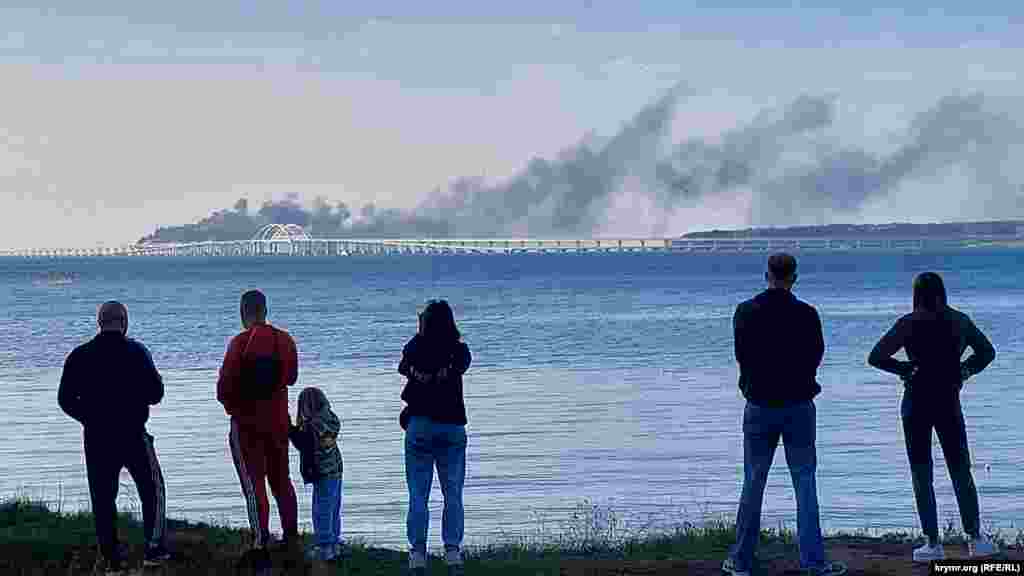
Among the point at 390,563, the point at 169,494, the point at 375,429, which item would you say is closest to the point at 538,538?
the point at 390,563

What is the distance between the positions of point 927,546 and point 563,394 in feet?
72.8

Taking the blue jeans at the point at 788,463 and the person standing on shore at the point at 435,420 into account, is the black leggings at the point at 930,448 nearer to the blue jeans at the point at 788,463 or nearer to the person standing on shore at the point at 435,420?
the blue jeans at the point at 788,463

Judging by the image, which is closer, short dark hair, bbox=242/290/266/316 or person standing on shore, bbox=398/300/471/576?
person standing on shore, bbox=398/300/471/576

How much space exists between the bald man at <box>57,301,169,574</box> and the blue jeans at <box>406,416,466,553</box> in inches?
65.9

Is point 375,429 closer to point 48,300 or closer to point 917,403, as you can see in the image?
point 917,403

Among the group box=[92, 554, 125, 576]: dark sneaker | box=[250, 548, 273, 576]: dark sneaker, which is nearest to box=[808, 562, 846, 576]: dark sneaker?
box=[250, 548, 273, 576]: dark sneaker

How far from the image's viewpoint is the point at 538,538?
1497 cm

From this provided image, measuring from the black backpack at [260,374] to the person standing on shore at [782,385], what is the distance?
2943mm

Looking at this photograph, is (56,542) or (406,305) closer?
(56,542)

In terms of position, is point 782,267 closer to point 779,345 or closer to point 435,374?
point 779,345

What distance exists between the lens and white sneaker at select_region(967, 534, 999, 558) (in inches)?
434

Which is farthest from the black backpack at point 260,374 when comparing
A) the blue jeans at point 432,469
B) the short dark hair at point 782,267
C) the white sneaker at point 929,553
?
the white sneaker at point 929,553

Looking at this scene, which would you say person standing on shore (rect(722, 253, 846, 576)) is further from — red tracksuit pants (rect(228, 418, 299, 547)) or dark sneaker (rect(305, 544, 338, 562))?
red tracksuit pants (rect(228, 418, 299, 547))

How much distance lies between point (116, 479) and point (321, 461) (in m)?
1.35
